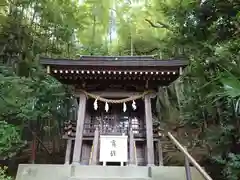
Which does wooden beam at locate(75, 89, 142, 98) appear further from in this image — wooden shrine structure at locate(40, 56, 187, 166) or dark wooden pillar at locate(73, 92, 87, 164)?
dark wooden pillar at locate(73, 92, 87, 164)

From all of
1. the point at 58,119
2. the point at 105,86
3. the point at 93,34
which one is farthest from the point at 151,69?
the point at 93,34

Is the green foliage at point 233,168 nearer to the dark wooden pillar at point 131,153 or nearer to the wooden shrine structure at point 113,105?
the wooden shrine structure at point 113,105

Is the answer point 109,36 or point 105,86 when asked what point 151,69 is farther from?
point 109,36

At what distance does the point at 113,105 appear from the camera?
8398 mm

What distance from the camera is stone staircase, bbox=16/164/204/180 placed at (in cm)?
603

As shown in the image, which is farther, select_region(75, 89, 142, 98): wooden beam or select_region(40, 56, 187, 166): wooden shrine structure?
select_region(75, 89, 142, 98): wooden beam

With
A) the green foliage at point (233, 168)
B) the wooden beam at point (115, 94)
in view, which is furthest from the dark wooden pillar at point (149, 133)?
the green foliage at point (233, 168)

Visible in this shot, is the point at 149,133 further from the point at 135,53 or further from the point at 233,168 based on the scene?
the point at 135,53

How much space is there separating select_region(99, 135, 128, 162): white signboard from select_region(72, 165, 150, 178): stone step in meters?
0.71

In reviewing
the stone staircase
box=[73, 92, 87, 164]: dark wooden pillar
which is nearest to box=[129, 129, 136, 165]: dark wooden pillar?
the stone staircase

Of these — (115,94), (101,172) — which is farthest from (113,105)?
(101,172)

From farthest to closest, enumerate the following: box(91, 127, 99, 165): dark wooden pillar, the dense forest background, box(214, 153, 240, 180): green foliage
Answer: box(91, 127, 99, 165): dark wooden pillar → the dense forest background → box(214, 153, 240, 180): green foliage

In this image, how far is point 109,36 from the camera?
16125 mm

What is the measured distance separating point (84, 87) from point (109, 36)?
8.85 meters
